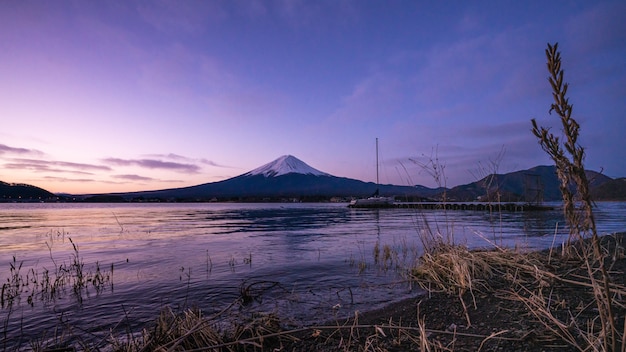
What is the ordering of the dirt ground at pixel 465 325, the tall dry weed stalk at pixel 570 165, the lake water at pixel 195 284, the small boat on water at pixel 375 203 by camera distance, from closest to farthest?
the tall dry weed stalk at pixel 570 165, the dirt ground at pixel 465 325, the lake water at pixel 195 284, the small boat on water at pixel 375 203

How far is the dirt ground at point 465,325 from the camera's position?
361 centimetres

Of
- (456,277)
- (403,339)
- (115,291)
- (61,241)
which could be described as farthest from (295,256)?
(61,241)

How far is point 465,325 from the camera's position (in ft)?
14.7

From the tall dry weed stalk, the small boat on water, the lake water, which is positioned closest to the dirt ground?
the lake water

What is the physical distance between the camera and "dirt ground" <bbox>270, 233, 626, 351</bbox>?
3.61 m

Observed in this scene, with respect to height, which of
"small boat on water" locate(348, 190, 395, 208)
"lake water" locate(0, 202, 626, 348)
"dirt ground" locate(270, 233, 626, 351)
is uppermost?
"small boat on water" locate(348, 190, 395, 208)

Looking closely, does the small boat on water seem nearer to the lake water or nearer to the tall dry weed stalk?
the lake water

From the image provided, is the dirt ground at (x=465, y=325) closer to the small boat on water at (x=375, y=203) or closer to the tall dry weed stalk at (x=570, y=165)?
the tall dry weed stalk at (x=570, y=165)

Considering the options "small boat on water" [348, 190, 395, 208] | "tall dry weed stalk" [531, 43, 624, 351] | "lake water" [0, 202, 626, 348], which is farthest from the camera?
"small boat on water" [348, 190, 395, 208]

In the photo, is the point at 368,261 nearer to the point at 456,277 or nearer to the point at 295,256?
the point at 295,256

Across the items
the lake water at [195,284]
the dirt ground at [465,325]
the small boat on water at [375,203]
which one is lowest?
the lake water at [195,284]

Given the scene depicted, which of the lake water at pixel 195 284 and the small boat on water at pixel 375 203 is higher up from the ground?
the small boat on water at pixel 375 203

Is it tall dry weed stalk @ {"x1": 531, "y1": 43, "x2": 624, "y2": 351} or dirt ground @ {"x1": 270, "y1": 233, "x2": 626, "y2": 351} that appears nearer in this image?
tall dry weed stalk @ {"x1": 531, "y1": 43, "x2": 624, "y2": 351}

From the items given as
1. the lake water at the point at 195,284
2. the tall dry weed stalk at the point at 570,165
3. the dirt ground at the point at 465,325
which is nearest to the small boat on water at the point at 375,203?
the lake water at the point at 195,284
